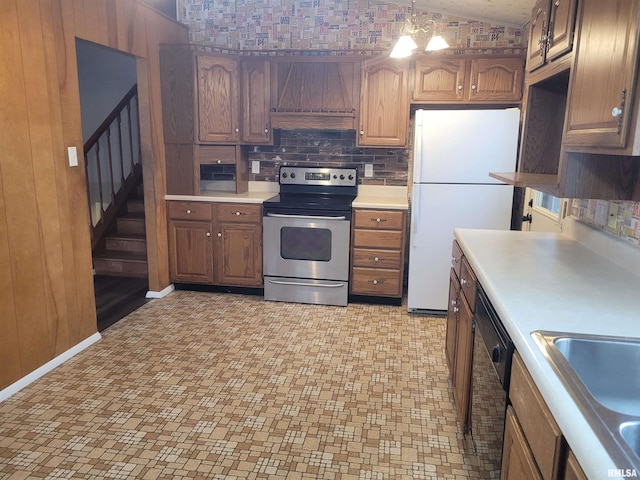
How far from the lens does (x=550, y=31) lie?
2084 millimetres

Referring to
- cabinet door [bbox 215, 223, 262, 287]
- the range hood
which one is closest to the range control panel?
the range hood

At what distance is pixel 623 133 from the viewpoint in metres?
1.35

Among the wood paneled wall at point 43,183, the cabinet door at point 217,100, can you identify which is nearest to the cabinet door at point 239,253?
the cabinet door at point 217,100

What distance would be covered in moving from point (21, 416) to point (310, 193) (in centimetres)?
290

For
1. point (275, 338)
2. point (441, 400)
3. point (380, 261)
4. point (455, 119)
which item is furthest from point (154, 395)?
point (455, 119)

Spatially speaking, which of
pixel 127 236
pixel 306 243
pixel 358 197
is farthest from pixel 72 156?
pixel 358 197

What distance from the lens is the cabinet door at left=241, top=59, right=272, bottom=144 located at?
4148 mm

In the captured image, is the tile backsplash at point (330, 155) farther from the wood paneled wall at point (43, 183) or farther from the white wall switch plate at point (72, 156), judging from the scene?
the white wall switch plate at point (72, 156)

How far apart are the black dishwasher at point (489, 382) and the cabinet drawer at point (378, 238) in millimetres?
1980

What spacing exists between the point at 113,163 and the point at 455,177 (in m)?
3.87

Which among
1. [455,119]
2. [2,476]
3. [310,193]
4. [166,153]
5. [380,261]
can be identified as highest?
[455,119]

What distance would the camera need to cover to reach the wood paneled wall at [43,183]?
8.23 feet

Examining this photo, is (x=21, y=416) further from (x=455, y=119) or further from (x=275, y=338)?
(x=455, y=119)

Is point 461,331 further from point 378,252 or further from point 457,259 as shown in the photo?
point 378,252
